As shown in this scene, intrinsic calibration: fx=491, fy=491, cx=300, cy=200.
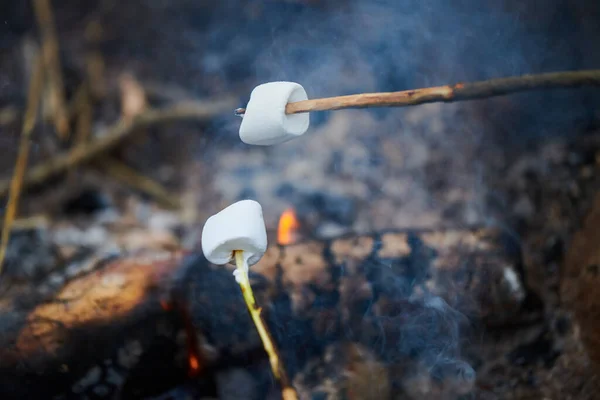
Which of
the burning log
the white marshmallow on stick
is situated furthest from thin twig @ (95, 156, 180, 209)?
the white marshmallow on stick

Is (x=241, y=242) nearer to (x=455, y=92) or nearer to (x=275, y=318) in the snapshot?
(x=275, y=318)

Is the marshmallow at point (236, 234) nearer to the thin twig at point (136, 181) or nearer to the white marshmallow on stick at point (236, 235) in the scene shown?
the white marshmallow on stick at point (236, 235)

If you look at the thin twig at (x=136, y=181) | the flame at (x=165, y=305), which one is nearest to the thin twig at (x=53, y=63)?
the thin twig at (x=136, y=181)

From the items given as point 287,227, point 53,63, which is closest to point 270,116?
point 287,227

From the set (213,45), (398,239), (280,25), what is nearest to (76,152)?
(213,45)

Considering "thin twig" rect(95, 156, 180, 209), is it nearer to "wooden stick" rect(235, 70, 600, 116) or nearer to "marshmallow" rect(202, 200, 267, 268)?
"marshmallow" rect(202, 200, 267, 268)

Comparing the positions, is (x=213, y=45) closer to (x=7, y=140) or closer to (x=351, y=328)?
(x=7, y=140)
